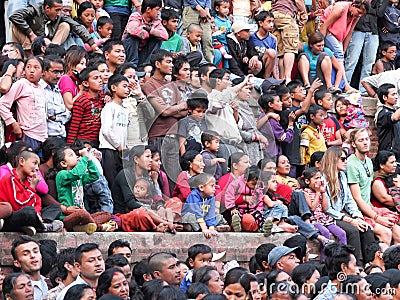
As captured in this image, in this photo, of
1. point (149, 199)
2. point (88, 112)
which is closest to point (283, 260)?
point (149, 199)

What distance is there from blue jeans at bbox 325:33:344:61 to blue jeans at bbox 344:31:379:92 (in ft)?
1.41

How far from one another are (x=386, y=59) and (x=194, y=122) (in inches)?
212

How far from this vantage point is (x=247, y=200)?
583 inches

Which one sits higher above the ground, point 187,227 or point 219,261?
point 187,227

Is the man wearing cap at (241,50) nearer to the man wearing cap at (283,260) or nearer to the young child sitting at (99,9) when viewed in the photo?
the young child sitting at (99,9)

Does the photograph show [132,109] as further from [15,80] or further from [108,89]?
[15,80]

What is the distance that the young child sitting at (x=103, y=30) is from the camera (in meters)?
17.0

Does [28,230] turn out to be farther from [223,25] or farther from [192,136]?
[223,25]

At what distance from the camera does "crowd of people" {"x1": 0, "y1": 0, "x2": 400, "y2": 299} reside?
516 inches

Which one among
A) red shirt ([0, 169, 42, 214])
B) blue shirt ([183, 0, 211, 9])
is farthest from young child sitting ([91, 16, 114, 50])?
red shirt ([0, 169, 42, 214])

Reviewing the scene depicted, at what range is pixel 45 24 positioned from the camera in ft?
53.9

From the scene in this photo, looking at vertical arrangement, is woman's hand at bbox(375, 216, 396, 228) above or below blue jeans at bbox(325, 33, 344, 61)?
below

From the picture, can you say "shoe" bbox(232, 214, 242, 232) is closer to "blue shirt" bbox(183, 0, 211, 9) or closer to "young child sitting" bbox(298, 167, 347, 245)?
"young child sitting" bbox(298, 167, 347, 245)

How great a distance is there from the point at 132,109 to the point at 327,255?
106 inches
